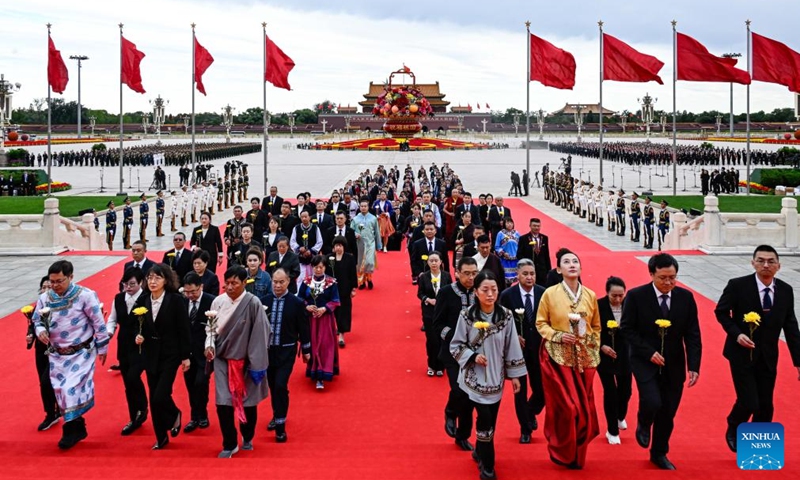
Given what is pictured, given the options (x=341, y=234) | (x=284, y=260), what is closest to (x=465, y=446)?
(x=284, y=260)

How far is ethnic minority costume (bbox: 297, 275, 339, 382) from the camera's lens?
7125 mm

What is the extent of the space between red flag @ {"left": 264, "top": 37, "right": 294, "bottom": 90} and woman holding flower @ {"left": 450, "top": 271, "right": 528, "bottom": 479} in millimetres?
18776

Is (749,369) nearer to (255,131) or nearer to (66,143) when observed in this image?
(66,143)

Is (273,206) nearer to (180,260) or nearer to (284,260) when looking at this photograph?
(180,260)

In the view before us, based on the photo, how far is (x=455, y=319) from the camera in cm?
553

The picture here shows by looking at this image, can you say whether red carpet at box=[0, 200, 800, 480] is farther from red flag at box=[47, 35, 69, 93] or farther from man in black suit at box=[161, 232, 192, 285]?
red flag at box=[47, 35, 69, 93]

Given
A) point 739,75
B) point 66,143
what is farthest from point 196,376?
point 66,143

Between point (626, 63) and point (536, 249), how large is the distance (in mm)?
13981

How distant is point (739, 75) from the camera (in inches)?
734

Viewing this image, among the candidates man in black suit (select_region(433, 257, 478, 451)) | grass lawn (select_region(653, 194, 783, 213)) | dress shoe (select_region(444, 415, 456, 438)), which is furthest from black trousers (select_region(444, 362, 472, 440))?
grass lawn (select_region(653, 194, 783, 213))

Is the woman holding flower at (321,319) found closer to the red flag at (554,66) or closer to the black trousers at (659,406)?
the black trousers at (659,406)

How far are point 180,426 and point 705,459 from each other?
3.95m

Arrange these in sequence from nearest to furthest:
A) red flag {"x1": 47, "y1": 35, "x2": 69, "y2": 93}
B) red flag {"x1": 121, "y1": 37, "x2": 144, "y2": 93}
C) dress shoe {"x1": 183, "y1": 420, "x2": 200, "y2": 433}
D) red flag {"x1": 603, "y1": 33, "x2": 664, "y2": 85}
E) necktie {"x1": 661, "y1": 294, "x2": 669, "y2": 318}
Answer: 1. necktie {"x1": 661, "y1": 294, "x2": 669, "y2": 318}
2. dress shoe {"x1": 183, "y1": 420, "x2": 200, "y2": 433}
3. red flag {"x1": 603, "y1": 33, "x2": 664, "y2": 85}
4. red flag {"x1": 47, "y1": 35, "x2": 69, "y2": 93}
5. red flag {"x1": 121, "y1": 37, "x2": 144, "y2": 93}

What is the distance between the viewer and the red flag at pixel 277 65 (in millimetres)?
22547
